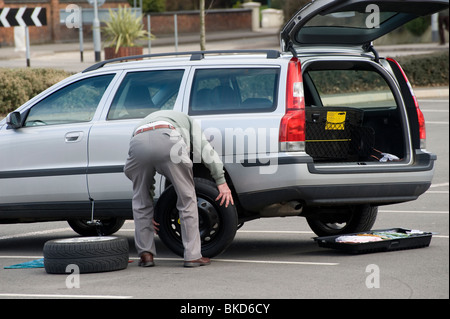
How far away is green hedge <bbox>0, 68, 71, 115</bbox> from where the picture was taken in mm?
18469

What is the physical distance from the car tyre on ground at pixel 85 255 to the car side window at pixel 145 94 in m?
1.30

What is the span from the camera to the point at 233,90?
26.9 feet

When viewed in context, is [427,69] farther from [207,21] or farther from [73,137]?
[207,21]

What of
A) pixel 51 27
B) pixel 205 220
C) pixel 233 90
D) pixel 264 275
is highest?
pixel 51 27

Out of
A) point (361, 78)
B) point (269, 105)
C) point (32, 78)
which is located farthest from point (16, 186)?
point (361, 78)

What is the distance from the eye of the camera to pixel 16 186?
8680 millimetres

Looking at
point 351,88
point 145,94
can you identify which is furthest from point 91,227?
point 351,88

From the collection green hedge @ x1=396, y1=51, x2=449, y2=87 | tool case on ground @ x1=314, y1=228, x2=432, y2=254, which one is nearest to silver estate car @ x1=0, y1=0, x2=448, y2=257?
tool case on ground @ x1=314, y1=228, x2=432, y2=254

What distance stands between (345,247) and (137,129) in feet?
6.71

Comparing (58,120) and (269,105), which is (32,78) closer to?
(58,120)

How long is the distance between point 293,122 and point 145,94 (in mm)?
1481

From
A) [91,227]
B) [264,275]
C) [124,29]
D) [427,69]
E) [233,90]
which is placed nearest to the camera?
[264,275]

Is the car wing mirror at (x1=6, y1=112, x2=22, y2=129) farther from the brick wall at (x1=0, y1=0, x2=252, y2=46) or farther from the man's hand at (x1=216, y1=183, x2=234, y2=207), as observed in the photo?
the brick wall at (x1=0, y1=0, x2=252, y2=46)

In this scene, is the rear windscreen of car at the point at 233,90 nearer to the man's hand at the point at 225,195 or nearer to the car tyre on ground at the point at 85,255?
the man's hand at the point at 225,195
